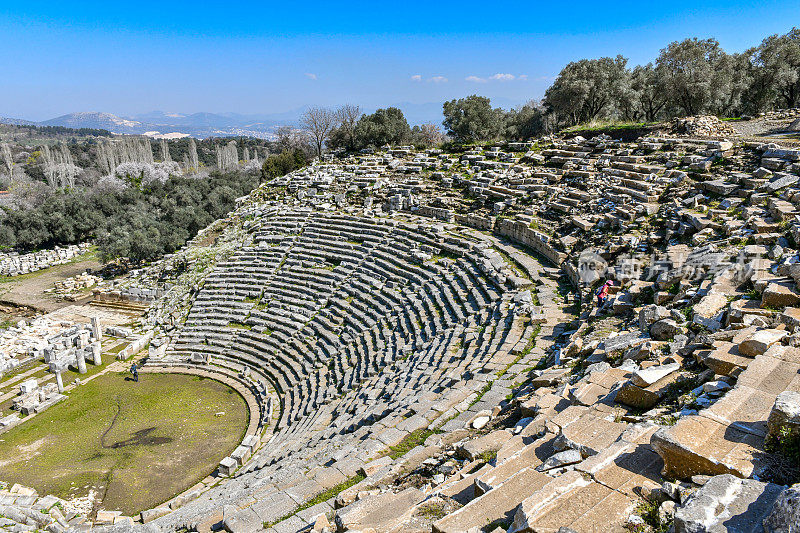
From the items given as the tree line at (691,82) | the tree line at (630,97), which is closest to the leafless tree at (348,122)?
the tree line at (630,97)

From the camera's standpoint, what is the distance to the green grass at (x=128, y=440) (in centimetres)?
1188

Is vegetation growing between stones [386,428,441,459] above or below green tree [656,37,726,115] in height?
below

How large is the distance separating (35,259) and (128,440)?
30.6 meters

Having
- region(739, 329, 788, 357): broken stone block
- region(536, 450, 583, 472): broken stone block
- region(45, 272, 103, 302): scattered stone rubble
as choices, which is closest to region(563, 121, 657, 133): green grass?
region(739, 329, 788, 357): broken stone block

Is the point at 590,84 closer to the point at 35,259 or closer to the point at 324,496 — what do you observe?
the point at 324,496

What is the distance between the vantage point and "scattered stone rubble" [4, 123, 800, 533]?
4.40 metres

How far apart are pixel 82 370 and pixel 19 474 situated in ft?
21.5

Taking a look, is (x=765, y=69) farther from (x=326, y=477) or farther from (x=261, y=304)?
(x=326, y=477)

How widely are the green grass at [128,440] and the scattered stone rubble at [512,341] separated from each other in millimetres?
1193

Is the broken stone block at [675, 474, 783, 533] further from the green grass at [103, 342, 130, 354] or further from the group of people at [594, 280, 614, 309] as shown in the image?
the green grass at [103, 342, 130, 354]

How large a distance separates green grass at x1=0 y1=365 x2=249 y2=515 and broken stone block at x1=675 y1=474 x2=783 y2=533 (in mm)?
12235

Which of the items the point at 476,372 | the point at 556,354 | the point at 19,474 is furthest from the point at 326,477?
the point at 19,474

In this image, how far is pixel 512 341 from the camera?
37.5 feet

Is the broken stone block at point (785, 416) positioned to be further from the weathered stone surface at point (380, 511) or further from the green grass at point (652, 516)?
the weathered stone surface at point (380, 511)
